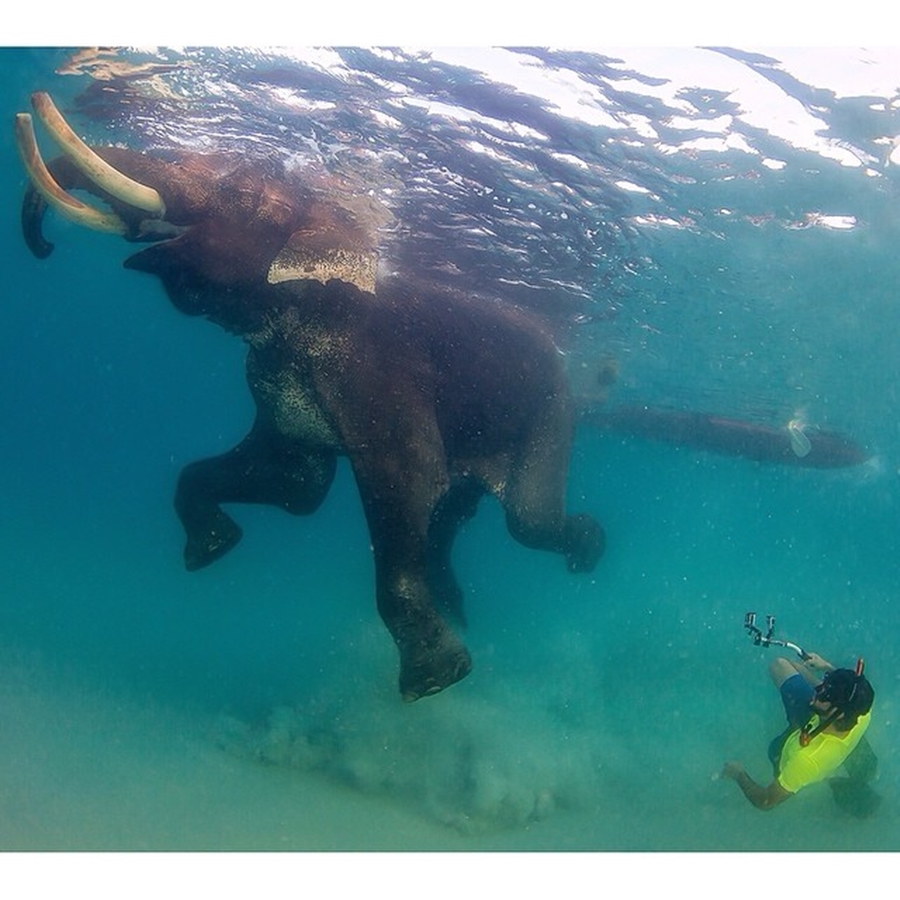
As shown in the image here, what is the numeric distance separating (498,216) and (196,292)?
18.9 feet

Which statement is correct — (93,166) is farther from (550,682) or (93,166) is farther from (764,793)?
(550,682)

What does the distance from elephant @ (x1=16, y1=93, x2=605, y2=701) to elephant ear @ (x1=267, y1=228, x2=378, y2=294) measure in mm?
17

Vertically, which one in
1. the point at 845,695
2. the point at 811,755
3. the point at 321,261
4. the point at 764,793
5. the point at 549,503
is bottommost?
the point at 764,793

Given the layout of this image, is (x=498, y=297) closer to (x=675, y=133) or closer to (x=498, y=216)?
(x=498, y=216)

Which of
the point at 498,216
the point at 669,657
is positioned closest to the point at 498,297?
the point at 498,216

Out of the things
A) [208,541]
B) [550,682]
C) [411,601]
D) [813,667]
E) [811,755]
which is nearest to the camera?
[411,601]

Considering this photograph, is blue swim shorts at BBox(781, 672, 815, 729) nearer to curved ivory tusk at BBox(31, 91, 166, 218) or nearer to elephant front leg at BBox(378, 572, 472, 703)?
elephant front leg at BBox(378, 572, 472, 703)

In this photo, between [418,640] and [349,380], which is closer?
[418,640]

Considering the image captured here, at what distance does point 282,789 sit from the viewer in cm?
1209

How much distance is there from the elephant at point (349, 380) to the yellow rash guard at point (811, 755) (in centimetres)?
298

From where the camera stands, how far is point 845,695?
5.75 metres

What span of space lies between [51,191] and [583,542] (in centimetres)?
621

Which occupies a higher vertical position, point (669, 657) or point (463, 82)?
point (463, 82)

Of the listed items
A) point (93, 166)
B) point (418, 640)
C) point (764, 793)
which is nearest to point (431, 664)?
point (418, 640)
